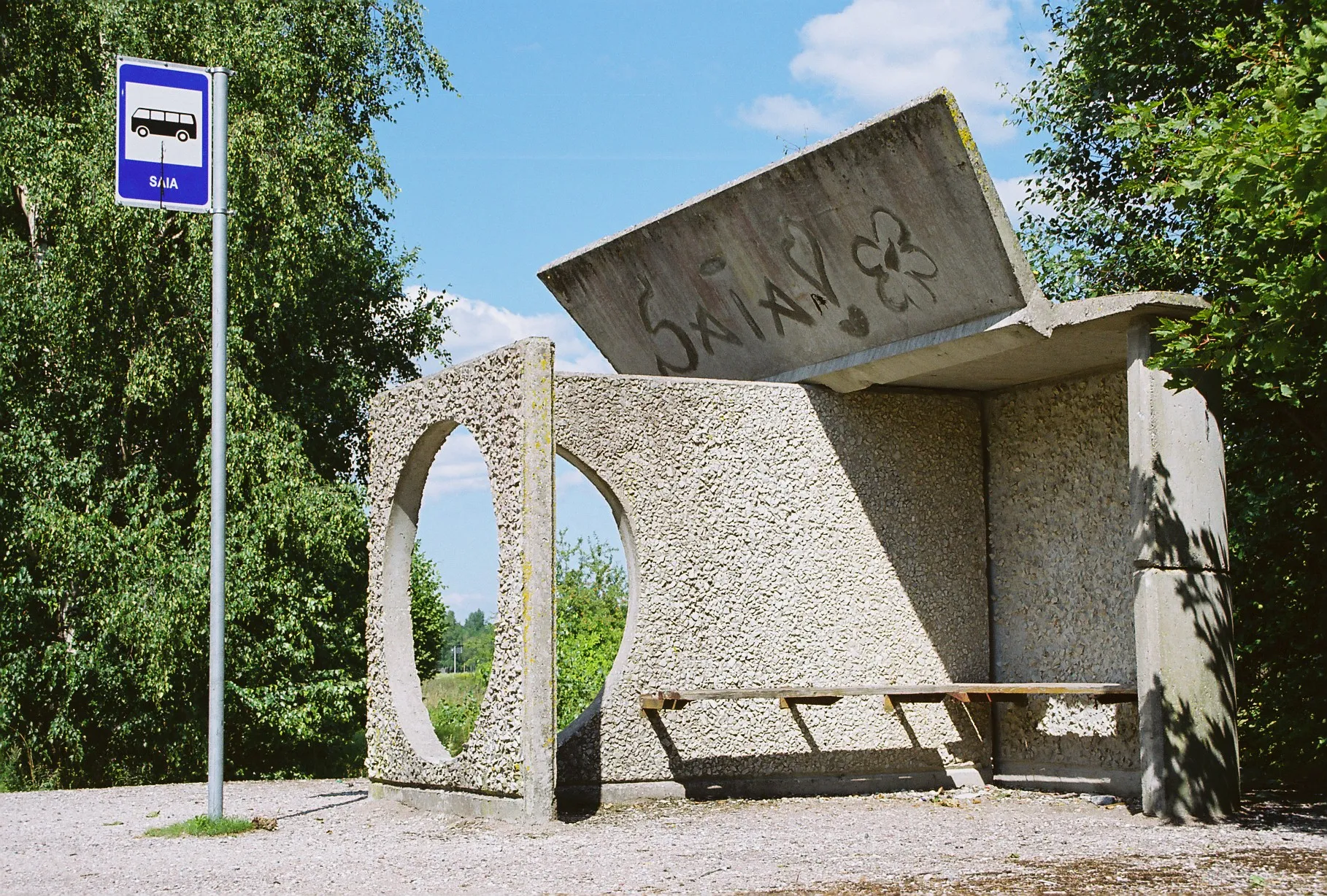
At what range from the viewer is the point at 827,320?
8.96m

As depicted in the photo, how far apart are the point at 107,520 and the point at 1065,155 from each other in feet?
32.7

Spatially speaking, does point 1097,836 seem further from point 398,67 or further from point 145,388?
point 398,67

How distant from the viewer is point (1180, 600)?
761 centimetres

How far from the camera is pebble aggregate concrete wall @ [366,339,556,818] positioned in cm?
757

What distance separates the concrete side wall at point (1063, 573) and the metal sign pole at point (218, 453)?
5065mm

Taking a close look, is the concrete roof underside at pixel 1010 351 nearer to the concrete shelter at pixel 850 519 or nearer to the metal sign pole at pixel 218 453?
the concrete shelter at pixel 850 519

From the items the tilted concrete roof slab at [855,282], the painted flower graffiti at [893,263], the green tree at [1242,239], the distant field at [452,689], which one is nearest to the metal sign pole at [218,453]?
the distant field at [452,689]

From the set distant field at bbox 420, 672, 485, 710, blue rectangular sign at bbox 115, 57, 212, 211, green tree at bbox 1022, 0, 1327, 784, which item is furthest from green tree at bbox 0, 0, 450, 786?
green tree at bbox 1022, 0, 1327, 784

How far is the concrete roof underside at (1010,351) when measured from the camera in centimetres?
776

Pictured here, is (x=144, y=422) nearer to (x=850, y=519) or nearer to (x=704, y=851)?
(x=850, y=519)

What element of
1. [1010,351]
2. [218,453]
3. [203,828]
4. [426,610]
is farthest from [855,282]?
[426,610]

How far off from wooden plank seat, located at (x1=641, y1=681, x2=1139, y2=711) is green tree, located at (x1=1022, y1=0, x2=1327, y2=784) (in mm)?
1740

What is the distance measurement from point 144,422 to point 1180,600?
1048 cm

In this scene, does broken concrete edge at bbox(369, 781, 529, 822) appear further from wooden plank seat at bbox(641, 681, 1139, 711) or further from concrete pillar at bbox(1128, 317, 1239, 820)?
concrete pillar at bbox(1128, 317, 1239, 820)
